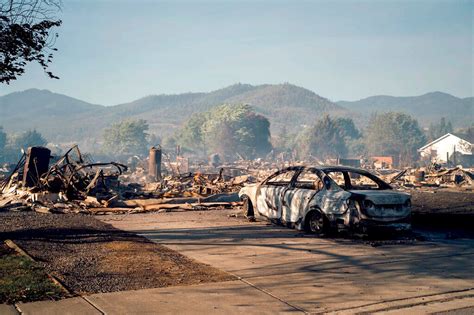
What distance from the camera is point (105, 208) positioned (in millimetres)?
16391

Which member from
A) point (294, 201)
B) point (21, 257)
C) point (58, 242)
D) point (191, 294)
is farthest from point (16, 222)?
point (191, 294)

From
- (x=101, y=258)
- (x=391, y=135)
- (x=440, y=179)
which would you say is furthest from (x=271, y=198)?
(x=391, y=135)

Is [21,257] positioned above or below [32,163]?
below

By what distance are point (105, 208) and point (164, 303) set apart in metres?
10.5

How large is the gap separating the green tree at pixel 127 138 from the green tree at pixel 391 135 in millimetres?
69372

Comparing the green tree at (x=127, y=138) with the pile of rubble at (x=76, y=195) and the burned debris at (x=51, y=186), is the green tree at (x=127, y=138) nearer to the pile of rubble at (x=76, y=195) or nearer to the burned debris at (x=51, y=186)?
the pile of rubble at (x=76, y=195)

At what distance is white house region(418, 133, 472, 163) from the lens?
312 ft

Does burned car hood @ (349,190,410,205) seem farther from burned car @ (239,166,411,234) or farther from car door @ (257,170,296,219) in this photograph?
car door @ (257,170,296,219)

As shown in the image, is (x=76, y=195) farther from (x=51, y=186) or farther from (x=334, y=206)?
(x=334, y=206)

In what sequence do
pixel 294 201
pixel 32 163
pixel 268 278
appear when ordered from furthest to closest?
1. pixel 32 163
2. pixel 294 201
3. pixel 268 278

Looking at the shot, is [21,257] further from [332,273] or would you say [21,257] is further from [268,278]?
[332,273]

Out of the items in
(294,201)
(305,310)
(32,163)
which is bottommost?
(305,310)

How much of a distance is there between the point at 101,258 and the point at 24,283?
1.91 metres

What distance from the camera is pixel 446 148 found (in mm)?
105375
